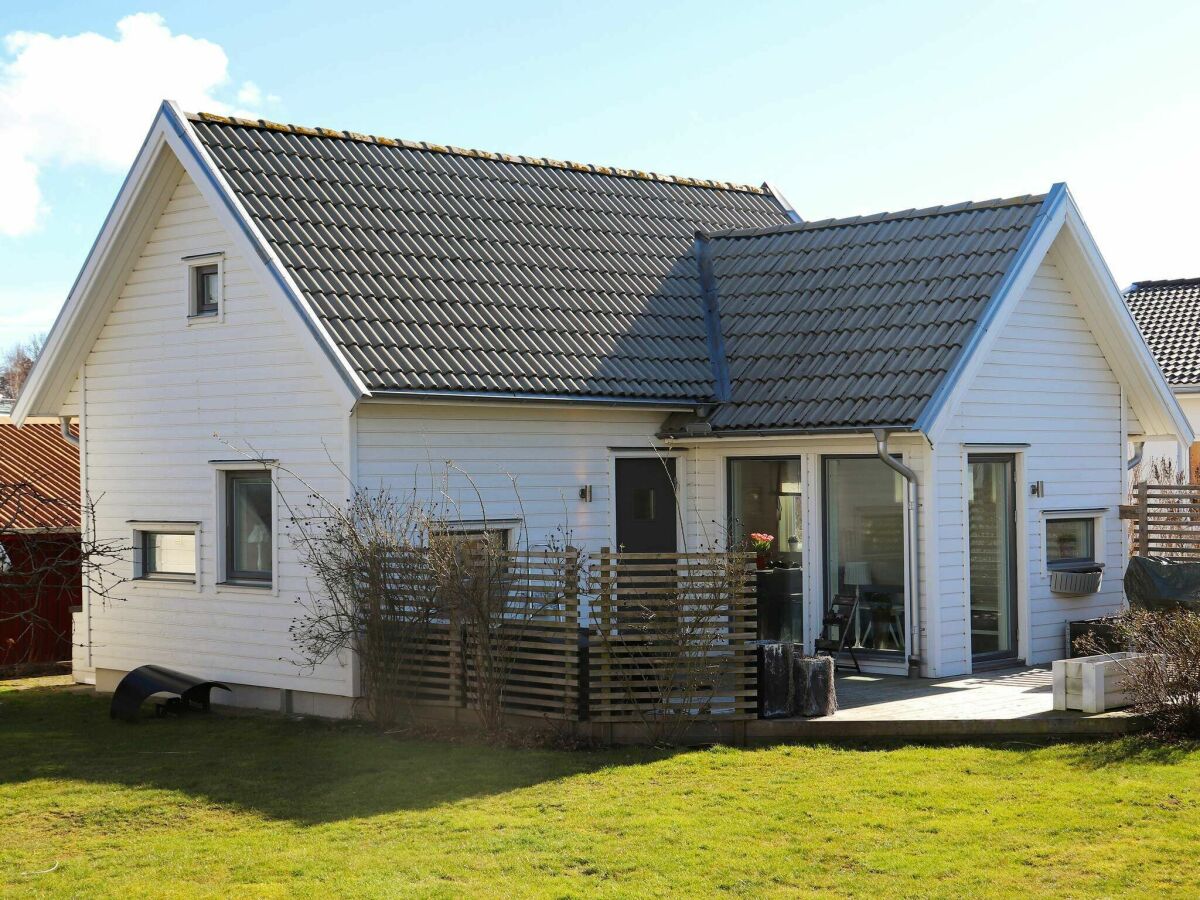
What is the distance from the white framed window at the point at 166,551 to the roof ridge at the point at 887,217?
8.53 meters

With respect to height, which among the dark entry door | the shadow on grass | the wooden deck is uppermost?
the dark entry door

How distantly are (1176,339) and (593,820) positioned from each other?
2872 cm

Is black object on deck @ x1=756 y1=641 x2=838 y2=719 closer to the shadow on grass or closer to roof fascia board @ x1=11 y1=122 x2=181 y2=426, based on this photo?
the shadow on grass

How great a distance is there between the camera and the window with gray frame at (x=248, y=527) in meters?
16.1

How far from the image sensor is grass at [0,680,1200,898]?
9.05 metres

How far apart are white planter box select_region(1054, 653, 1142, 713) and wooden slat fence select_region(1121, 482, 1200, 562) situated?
521 centimetres

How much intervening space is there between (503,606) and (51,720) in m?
5.81

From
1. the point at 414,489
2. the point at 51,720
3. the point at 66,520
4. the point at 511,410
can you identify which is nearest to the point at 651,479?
the point at 511,410

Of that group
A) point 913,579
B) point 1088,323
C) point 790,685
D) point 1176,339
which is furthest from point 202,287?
point 1176,339

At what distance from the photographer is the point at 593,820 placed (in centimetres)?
1041

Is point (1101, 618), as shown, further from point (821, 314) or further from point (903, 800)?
point (903, 800)

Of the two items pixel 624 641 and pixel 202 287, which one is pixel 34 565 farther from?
pixel 624 641

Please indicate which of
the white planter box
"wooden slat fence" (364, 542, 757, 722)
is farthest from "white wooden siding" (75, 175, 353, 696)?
the white planter box

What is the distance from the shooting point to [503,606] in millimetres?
13484
